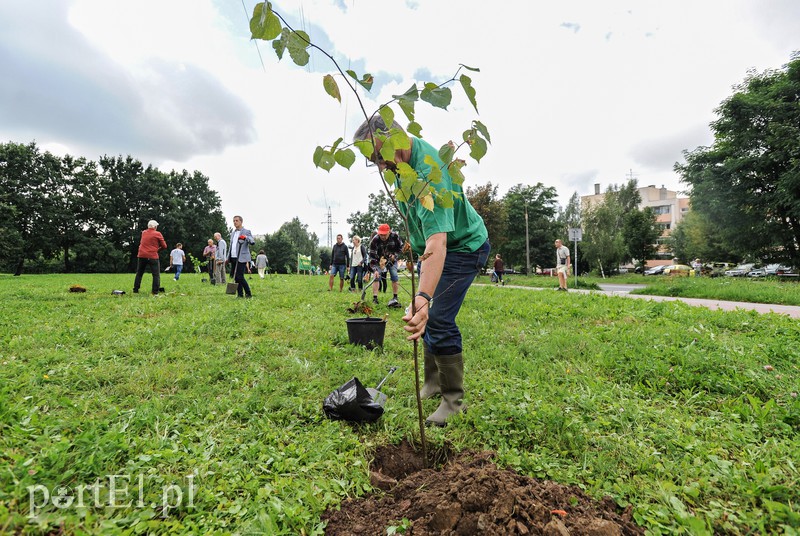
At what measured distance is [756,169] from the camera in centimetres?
1933

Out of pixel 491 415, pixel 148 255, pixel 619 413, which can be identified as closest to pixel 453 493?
pixel 491 415

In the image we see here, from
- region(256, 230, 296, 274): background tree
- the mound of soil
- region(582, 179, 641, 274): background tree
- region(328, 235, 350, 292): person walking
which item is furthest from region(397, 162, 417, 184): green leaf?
region(256, 230, 296, 274): background tree

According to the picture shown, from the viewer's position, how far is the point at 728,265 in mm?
33656

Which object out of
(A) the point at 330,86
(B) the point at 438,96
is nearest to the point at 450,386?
(B) the point at 438,96

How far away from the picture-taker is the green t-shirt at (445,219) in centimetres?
200

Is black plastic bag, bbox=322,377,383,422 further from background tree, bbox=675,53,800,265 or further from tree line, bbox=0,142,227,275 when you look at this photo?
tree line, bbox=0,142,227,275

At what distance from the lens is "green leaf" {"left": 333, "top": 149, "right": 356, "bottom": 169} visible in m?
1.38

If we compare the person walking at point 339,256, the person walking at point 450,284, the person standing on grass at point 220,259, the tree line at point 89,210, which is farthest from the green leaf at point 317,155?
the tree line at point 89,210

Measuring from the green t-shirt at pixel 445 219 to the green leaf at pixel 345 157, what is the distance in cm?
58

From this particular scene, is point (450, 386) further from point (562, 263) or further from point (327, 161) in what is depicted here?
point (562, 263)

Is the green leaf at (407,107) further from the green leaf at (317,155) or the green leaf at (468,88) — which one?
the green leaf at (317,155)

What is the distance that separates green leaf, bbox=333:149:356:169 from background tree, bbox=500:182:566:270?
4169cm

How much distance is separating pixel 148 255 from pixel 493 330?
317 inches

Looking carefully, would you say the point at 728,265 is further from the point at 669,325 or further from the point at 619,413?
the point at 619,413
